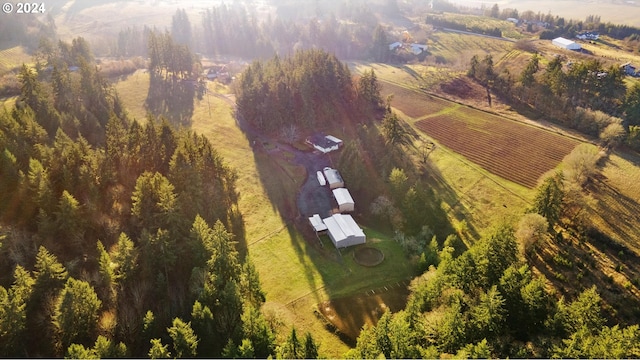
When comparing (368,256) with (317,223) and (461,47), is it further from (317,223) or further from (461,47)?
(461,47)

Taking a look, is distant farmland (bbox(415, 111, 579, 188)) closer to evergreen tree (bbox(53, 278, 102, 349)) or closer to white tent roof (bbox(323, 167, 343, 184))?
white tent roof (bbox(323, 167, 343, 184))

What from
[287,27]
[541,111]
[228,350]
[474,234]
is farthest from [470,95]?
[287,27]

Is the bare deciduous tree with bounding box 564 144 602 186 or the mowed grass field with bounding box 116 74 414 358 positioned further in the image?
the bare deciduous tree with bounding box 564 144 602 186

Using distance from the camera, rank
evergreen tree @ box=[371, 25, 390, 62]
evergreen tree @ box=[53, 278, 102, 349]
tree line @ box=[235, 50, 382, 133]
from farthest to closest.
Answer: evergreen tree @ box=[371, 25, 390, 62]
tree line @ box=[235, 50, 382, 133]
evergreen tree @ box=[53, 278, 102, 349]

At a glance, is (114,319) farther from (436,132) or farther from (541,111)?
(541,111)

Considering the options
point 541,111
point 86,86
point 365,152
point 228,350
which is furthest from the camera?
point 541,111

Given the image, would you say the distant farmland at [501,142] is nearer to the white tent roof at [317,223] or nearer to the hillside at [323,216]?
the hillside at [323,216]

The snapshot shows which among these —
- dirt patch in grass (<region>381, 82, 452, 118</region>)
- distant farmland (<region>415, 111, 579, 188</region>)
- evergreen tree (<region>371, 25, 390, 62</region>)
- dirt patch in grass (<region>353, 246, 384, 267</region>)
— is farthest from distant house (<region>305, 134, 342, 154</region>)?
evergreen tree (<region>371, 25, 390, 62</region>)
